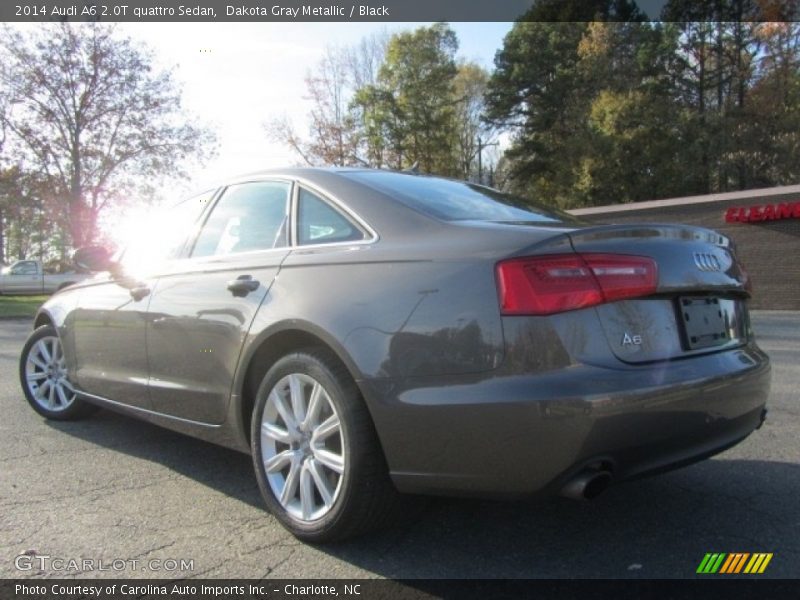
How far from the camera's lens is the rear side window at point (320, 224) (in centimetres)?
307

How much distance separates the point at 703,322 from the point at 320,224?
1676 mm

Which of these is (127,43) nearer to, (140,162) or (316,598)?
(140,162)

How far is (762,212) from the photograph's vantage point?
2014 centimetres

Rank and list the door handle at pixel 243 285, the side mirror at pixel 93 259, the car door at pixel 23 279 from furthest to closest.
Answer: the car door at pixel 23 279 → the side mirror at pixel 93 259 → the door handle at pixel 243 285

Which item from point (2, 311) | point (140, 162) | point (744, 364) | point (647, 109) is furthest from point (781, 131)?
point (744, 364)

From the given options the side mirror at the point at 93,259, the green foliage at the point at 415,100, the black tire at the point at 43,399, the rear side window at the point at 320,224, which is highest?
the green foliage at the point at 415,100

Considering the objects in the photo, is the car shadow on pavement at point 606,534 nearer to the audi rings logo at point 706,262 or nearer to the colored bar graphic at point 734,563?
the colored bar graphic at point 734,563

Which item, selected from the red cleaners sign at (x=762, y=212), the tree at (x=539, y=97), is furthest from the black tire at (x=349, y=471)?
the tree at (x=539, y=97)

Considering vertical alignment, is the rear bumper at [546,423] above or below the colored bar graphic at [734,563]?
above

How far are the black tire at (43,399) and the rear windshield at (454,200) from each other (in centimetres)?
284

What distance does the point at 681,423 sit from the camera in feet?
8.29

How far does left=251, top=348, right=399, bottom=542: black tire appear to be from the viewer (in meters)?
2.70

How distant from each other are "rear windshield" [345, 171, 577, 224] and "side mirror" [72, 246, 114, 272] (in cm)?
201

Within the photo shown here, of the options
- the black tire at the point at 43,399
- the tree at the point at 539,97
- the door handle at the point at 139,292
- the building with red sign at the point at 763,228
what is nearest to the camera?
the door handle at the point at 139,292
